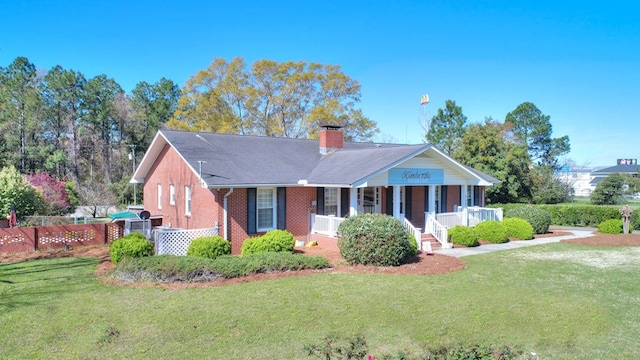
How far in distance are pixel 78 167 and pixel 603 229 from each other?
161ft

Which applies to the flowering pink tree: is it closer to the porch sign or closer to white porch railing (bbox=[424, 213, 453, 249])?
the porch sign

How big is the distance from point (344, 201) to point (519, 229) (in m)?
8.69

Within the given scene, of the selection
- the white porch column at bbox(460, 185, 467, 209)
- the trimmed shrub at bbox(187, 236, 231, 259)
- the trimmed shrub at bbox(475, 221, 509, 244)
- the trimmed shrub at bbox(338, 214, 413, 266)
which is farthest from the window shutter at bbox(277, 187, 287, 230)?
the white porch column at bbox(460, 185, 467, 209)

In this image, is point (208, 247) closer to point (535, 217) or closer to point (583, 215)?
point (535, 217)

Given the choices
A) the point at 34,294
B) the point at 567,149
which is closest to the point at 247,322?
the point at 34,294

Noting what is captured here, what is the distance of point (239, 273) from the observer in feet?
39.4

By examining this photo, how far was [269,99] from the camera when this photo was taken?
41.7 m

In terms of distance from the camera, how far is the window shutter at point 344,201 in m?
18.5

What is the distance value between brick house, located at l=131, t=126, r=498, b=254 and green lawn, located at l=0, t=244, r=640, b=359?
506 cm

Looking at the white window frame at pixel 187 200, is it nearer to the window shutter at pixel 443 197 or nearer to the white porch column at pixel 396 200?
the white porch column at pixel 396 200

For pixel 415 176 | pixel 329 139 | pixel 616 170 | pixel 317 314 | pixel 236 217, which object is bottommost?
pixel 317 314

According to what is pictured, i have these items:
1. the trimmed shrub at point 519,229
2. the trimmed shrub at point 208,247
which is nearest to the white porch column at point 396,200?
the trimmed shrub at point 519,229

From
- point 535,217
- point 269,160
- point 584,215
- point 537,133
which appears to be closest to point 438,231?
point 535,217

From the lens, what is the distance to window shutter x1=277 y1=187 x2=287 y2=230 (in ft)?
56.9
